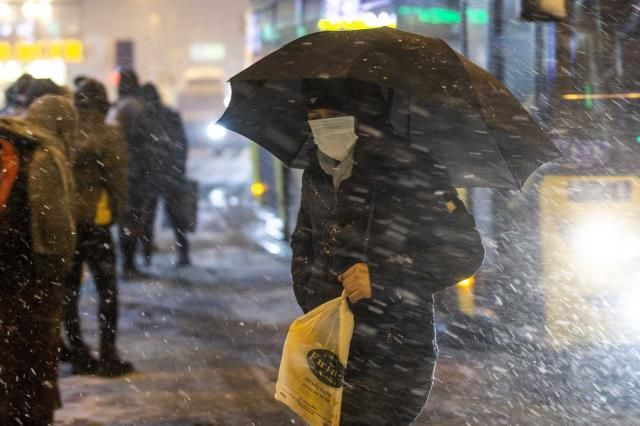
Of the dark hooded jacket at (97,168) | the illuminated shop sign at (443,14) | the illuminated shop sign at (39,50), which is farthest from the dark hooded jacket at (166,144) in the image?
the illuminated shop sign at (39,50)

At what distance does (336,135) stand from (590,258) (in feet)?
12.4

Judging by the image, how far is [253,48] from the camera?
1552cm

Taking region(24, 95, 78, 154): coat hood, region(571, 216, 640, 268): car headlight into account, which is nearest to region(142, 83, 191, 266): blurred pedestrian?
region(24, 95, 78, 154): coat hood

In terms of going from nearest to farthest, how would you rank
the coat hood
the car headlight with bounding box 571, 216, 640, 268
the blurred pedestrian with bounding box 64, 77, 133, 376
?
1. the coat hood
2. the car headlight with bounding box 571, 216, 640, 268
3. the blurred pedestrian with bounding box 64, 77, 133, 376

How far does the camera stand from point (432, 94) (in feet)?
9.63

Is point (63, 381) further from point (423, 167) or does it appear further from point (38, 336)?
point (423, 167)

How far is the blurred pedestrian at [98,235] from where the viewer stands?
6691 millimetres

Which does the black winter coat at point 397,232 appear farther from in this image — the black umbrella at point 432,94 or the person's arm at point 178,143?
the person's arm at point 178,143

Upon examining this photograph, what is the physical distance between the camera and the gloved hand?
9.46 feet

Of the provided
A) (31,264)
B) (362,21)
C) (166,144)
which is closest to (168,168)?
(166,144)

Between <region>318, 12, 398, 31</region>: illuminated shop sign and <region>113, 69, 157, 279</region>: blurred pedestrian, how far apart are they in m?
2.37

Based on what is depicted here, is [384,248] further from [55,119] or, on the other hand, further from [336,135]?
[55,119]

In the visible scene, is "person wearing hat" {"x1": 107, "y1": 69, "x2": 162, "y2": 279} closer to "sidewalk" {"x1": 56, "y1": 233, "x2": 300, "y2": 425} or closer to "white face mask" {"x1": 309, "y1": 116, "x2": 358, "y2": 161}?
"sidewalk" {"x1": 56, "y1": 233, "x2": 300, "y2": 425}

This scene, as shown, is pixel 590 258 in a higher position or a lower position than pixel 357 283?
lower
